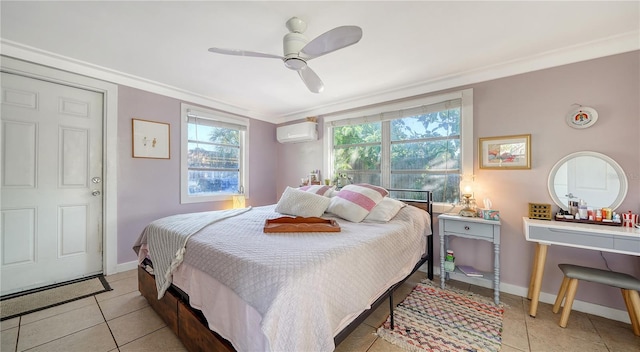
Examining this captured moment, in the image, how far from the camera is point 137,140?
3.00 m

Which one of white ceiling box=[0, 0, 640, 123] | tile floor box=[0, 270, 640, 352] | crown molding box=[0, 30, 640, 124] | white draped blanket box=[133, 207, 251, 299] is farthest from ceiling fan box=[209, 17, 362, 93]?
tile floor box=[0, 270, 640, 352]

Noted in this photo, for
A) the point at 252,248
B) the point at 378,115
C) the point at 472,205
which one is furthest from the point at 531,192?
the point at 252,248

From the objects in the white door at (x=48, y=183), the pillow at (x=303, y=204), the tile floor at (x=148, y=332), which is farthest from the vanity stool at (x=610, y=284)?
the white door at (x=48, y=183)

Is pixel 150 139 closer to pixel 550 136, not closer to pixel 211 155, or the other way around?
pixel 211 155

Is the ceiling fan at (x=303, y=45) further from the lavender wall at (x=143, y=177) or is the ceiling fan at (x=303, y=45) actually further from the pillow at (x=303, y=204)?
the lavender wall at (x=143, y=177)

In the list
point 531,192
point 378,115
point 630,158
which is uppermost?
point 378,115

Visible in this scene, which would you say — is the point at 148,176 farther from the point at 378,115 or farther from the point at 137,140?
the point at 378,115

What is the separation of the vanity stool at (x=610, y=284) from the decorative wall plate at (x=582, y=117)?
128 centimetres

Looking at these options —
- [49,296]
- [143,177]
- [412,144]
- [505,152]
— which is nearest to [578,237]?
[505,152]

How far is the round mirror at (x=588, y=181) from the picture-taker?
204 centimetres

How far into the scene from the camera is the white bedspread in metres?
1.02

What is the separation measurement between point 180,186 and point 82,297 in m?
1.56

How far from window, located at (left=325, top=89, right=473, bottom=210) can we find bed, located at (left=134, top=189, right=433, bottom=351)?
3.56 feet

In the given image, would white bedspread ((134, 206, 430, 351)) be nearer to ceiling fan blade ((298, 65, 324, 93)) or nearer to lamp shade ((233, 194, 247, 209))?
ceiling fan blade ((298, 65, 324, 93))
